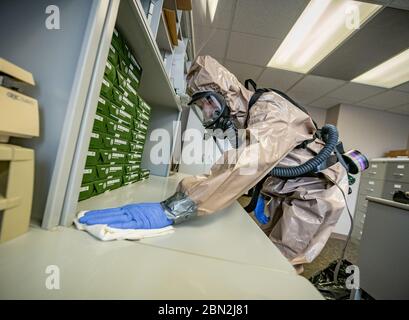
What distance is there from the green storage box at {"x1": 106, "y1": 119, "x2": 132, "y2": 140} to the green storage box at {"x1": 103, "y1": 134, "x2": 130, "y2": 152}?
2cm

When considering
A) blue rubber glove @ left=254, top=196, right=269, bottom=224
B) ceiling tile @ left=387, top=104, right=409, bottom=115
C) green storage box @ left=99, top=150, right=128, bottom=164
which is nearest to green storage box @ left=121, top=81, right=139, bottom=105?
green storage box @ left=99, top=150, right=128, bottom=164

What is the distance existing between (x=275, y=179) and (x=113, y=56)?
84 cm

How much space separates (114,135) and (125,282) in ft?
1.97

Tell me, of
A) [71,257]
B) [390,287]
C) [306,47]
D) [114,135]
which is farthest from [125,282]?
[306,47]

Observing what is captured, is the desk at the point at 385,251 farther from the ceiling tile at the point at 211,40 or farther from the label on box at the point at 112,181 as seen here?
the ceiling tile at the point at 211,40

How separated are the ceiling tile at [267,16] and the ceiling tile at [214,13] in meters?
0.07

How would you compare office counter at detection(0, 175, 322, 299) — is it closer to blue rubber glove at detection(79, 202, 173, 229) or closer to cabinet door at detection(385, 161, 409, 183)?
blue rubber glove at detection(79, 202, 173, 229)

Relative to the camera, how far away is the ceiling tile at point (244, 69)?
2932 millimetres

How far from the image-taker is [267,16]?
193 cm

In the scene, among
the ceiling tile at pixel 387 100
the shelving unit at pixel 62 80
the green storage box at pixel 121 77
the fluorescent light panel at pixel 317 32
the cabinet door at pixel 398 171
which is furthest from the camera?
the ceiling tile at pixel 387 100

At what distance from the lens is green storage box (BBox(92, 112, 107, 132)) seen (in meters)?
0.64

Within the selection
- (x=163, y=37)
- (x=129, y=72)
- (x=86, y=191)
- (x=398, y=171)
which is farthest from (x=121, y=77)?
(x=398, y=171)

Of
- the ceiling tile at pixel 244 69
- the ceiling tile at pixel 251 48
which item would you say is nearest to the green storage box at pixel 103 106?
the ceiling tile at pixel 251 48

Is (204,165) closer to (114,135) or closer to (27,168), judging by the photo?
(114,135)
